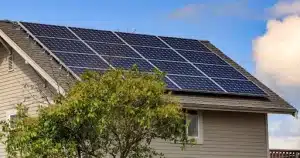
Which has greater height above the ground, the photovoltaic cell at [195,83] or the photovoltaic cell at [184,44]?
the photovoltaic cell at [184,44]

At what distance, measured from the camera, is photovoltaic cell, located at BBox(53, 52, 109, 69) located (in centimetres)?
2407

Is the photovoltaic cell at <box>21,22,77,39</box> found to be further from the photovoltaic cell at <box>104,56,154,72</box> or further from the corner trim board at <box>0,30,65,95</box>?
the photovoltaic cell at <box>104,56,154,72</box>

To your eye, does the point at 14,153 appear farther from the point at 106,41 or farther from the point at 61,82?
the point at 106,41

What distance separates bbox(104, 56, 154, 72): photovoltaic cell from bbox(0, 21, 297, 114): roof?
1.33m

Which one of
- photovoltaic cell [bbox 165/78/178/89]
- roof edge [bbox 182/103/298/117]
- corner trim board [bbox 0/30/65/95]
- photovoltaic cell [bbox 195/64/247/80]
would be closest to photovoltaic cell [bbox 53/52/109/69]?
corner trim board [bbox 0/30/65/95]

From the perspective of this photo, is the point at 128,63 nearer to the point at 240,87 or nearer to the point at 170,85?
the point at 170,85

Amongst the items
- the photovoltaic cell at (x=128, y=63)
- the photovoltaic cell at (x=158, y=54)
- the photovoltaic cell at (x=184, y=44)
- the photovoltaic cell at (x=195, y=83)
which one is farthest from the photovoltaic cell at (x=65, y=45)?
the photovoltaic cell at (x=184, y=44)

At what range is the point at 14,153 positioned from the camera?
1950cm

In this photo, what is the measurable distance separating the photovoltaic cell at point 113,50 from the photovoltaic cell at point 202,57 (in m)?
2.31

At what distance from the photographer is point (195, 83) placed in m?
25.7

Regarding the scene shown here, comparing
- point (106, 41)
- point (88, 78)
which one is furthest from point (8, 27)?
point (88, 78)

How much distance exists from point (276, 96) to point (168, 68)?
13.6 feet

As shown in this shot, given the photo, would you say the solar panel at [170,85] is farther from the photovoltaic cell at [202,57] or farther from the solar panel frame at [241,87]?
the photovoltaic cell at [202,57]

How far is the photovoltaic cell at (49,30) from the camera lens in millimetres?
26566
